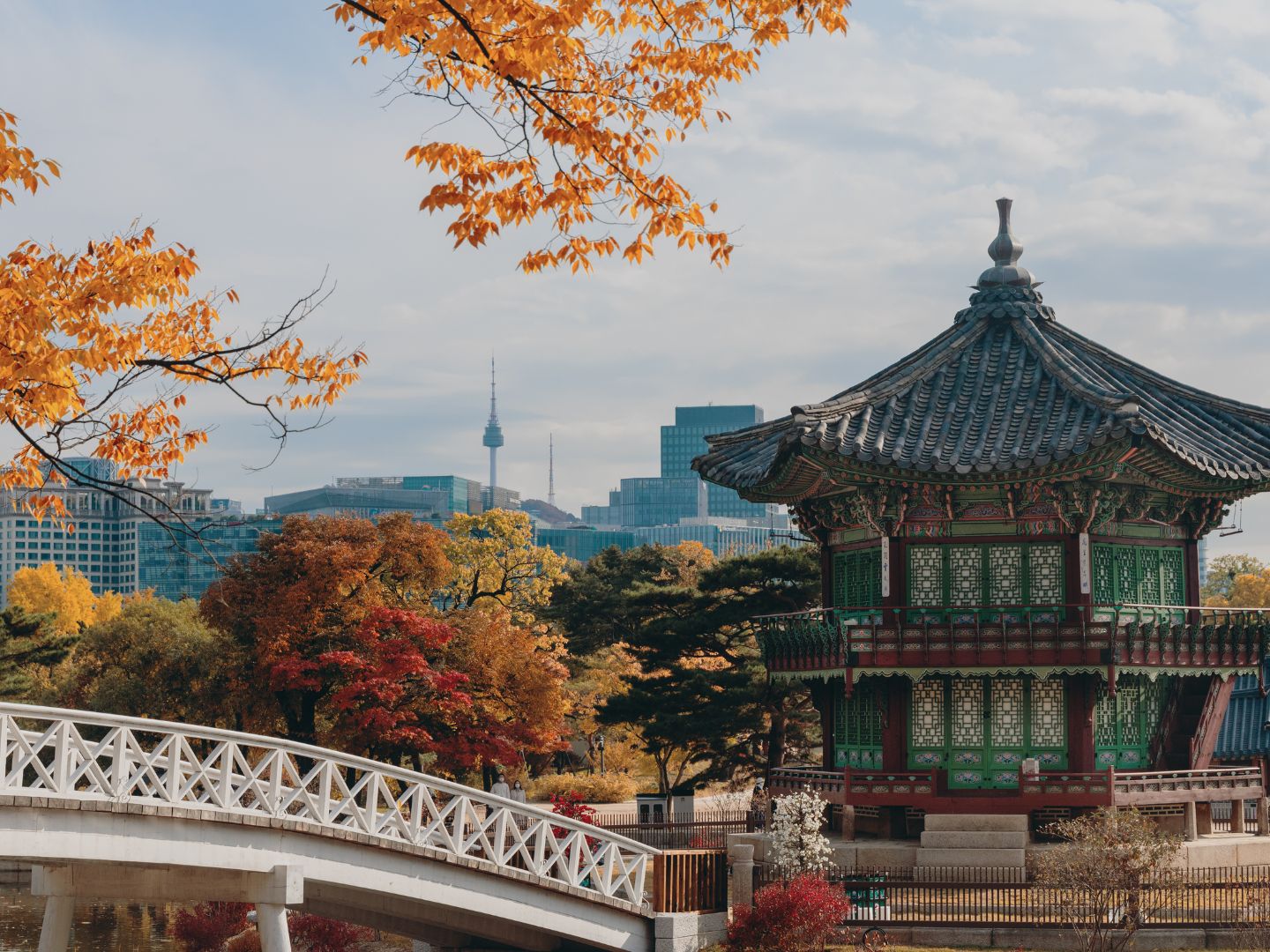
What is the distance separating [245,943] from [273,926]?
412 inches

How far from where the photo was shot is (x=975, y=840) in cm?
3366

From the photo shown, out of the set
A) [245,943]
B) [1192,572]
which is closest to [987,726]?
[1192,572]

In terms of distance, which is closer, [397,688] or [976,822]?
[976,822]

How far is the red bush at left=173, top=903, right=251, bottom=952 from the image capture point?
34.9 metres

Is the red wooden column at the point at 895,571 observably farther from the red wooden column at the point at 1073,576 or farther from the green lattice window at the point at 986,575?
the red wooden column at the point at 1073,576

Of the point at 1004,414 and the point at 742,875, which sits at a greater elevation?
the point at 1004,414

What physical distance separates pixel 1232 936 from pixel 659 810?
64.8 ft

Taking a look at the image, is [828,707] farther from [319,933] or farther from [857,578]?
[319,933]

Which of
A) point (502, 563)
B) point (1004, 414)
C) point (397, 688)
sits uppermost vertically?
point (1004, 414)

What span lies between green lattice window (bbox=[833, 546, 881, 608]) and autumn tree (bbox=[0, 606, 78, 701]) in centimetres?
3044

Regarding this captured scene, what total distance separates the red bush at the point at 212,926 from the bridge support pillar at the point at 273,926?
10241mm

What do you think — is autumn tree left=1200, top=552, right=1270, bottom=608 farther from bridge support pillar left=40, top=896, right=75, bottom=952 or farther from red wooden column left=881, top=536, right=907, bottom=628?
bridge support pillar left=40, top=896, right=75, bottom=952

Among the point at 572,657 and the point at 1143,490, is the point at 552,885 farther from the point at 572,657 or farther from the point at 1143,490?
the point at 572,657

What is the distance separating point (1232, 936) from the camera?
1096 inches
